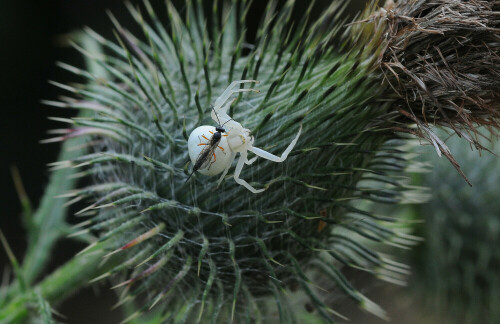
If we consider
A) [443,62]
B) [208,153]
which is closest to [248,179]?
[208,153]

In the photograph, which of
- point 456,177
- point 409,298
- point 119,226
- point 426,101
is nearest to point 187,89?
point 119,226

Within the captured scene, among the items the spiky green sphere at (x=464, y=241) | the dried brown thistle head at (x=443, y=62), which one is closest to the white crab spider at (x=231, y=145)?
the dried brown thistle head at (x=443, y=62)

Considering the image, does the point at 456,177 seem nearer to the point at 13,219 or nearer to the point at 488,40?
the point at 488,40

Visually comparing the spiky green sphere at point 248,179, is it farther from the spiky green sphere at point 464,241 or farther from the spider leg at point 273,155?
the spiky green sphere at point 464,241

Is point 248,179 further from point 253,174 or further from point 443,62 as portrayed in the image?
point 443,62

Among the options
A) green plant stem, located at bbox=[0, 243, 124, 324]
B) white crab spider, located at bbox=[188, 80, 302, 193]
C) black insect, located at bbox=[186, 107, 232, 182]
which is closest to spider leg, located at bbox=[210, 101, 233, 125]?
white crab spider, located at bbox=[188, 80, 302, 193]

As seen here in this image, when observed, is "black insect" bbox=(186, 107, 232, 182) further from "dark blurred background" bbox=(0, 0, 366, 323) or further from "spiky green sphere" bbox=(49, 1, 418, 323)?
"dark blurred background" bbox=(0, 0, 366, 323)

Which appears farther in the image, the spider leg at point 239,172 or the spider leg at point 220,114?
the spider leg at point 220,114

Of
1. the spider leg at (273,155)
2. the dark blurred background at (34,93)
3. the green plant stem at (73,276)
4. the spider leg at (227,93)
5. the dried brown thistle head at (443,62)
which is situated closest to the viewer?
the dried brown thistle head at (443,62)
